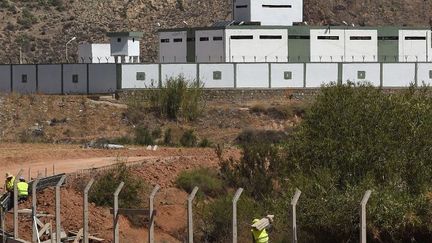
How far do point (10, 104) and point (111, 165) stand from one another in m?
30.3

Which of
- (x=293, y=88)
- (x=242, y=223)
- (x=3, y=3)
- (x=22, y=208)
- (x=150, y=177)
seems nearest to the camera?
(x=242, y=223)

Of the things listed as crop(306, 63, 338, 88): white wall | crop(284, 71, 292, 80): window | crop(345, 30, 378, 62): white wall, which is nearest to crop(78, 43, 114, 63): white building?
crop(284, 71, 292, 80): window

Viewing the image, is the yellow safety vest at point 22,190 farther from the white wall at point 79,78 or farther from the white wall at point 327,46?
the white wall at point 327,46

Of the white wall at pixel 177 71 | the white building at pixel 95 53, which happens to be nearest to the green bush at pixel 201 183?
the white wall at pixel 177 71

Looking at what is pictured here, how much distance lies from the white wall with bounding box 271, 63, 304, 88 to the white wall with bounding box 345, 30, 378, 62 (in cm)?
494

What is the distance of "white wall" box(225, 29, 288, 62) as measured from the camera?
8056 cm

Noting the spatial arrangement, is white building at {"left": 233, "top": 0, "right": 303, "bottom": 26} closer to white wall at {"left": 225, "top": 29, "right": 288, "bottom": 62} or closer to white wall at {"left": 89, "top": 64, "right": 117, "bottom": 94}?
white wall at {"left": 225, "top": 29, "right": 288, "bottom": 62}

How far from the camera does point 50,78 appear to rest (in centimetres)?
7825

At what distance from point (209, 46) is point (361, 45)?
10.3 meters

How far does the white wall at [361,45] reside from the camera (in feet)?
274

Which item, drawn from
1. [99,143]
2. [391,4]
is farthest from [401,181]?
[391,4]

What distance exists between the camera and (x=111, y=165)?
4531cm

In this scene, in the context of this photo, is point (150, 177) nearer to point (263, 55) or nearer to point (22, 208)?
point (22, 208)

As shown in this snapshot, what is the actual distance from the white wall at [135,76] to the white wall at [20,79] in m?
5.82
